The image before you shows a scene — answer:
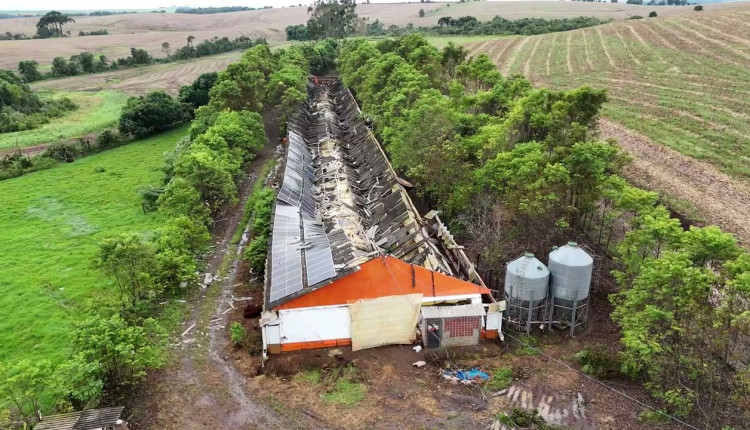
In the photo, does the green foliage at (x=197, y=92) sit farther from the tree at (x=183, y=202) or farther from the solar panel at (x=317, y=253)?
the solar panel at (x=317, y=253)

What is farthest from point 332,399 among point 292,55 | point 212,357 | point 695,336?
point 292,55

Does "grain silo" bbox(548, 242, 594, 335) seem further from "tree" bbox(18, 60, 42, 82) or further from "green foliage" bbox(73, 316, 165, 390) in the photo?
"tree" bbox(18, 60, 42, 82)

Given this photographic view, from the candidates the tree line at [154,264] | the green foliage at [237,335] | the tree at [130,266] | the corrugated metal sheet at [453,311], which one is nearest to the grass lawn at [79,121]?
the tree line at [154,264]

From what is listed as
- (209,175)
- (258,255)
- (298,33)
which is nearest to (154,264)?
(258,255)

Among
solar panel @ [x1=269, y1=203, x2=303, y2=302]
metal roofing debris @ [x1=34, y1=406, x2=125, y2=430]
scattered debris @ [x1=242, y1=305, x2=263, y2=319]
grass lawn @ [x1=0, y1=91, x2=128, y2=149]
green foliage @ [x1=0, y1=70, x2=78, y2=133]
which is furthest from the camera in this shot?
green foliage @ [x1=0, y1=70, x2=78, y2=133]

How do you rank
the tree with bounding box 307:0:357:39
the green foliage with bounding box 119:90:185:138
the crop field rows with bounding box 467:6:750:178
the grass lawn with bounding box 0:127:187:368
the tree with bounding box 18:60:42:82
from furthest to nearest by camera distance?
1. the tree with bounding box 307:0:357:39
2. the tree with bounding box 18:60:42:82
3. the green foliage with bounding box 119:90:185:138
4. the crop field rows with bounding box 467:6:750:178
5. the grass lawn with bounding box 0:127:187:368

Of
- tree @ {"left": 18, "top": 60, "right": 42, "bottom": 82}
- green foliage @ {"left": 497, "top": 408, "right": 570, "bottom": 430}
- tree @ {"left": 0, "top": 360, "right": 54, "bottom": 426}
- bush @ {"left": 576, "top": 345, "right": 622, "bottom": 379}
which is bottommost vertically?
green foliage @ {"left": 497, "top": 408, "right": 570, "bottom": 430}

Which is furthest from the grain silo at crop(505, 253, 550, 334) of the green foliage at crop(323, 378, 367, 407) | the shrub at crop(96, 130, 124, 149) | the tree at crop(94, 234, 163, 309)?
the shrub at crop(96, 130, 124, 149)
